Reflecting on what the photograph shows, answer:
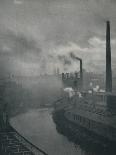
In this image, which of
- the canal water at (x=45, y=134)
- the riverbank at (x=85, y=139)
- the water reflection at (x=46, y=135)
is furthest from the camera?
the canal water at (x=45, y=134)

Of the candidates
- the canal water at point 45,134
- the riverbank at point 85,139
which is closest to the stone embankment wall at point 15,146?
the canal water at point 45,134

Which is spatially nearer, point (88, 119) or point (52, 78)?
point (88, 119)

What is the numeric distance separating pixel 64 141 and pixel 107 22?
1630 cm

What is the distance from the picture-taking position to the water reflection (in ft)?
71.8

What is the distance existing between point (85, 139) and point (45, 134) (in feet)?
17.4

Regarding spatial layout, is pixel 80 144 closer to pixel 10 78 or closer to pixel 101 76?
pixel 10 78

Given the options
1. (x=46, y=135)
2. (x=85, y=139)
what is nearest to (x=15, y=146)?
(x=85, y=139)

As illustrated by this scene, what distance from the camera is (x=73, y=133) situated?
27.2m

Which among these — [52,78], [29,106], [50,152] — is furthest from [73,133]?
[52,78]

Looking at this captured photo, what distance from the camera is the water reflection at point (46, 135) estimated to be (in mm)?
21894

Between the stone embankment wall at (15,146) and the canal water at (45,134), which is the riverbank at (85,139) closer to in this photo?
the canal water at (45,134)

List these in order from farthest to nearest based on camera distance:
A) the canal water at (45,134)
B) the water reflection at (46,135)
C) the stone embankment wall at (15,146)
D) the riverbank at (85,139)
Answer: the canal water at (45,134), the water reflection at (46,135), the riverbank at (85,139), the stone embankment wall at (15,146)

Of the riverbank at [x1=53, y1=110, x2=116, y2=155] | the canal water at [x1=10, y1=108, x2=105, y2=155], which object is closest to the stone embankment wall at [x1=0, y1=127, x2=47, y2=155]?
the canal water at [x1=10, y1=108, x2=105, y2=155]

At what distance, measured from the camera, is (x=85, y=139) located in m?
23.9
